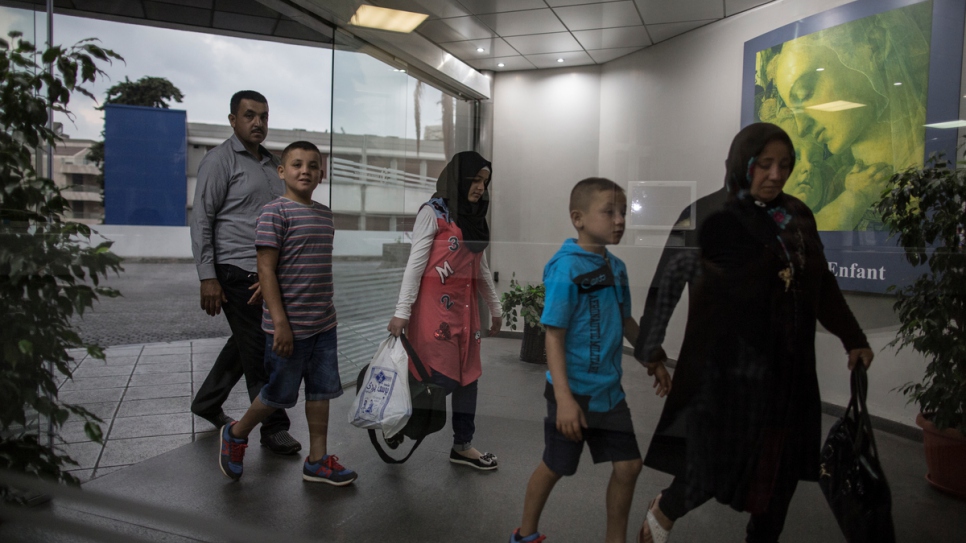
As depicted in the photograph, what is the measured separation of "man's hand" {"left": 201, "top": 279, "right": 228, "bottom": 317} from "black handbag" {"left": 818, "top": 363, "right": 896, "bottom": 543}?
204 centimetres

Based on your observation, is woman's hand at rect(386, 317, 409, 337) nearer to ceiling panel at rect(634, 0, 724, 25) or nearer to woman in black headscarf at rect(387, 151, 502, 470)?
woman in black headscarf at rect(387, 151, 502, 470)

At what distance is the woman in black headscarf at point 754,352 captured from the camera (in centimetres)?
137

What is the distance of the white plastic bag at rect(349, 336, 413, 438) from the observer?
1.93 m

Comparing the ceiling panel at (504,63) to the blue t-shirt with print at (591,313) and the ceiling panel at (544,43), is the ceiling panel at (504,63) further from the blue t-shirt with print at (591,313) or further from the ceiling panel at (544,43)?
the blue t-shirt with print at (591,313)

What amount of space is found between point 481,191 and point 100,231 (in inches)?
53.7

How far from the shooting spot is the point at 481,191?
1.69 m

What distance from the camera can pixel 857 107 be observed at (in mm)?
1348

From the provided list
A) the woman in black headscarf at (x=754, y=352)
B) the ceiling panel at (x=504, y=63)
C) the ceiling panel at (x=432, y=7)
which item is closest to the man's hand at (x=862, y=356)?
the woman in black headscarf at (x=754, y=352)

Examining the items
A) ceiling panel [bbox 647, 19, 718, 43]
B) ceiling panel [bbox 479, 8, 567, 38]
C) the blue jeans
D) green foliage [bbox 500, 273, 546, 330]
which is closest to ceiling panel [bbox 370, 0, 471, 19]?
ceiling panel [bbox 479, 8, 567, 38]

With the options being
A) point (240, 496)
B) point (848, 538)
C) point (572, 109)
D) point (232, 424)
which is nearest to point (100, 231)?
point (232, 424)

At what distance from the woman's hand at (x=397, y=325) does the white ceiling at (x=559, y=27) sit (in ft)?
2.46

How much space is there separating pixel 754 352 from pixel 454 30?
111 centimetres

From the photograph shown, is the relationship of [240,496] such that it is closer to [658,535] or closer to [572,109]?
[658,535]

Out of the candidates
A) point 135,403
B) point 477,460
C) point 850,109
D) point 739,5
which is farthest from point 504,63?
point 135,403
